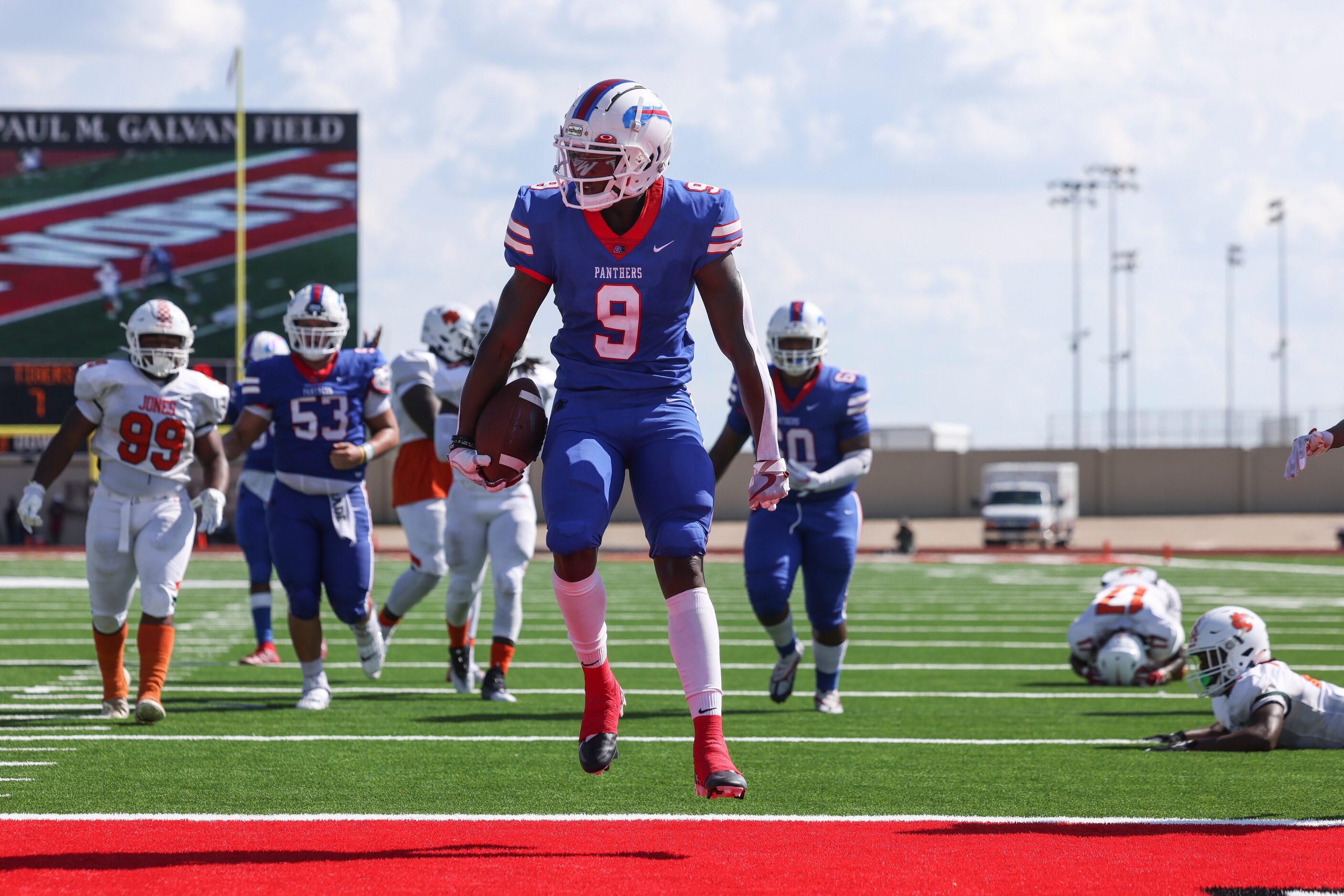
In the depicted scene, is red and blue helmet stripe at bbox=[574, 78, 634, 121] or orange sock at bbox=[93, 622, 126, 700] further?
orange sock at bbox=[93, 622, 126, 700]

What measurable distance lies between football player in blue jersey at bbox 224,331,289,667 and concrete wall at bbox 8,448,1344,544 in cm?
3637

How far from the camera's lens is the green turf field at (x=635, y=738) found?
16.2 feet

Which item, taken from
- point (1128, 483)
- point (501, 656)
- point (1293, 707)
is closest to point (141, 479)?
point (501, 656)

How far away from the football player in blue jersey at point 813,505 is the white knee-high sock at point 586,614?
2.86m

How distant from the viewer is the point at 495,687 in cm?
786

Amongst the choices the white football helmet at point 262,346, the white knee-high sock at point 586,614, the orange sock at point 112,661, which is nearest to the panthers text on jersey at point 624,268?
the white knee-high sock at point 586,614

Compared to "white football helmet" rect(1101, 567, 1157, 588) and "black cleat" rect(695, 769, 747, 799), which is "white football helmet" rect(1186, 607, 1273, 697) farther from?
"white football helmet" rect(1101, 567, 1157, 588)

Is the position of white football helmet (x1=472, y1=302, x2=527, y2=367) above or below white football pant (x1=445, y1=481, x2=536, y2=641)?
above

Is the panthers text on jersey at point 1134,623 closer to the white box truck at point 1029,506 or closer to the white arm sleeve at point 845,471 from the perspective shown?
the white arm sleeve at point 845,471

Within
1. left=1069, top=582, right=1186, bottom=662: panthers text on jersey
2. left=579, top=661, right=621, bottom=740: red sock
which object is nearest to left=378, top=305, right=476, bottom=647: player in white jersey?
left=1069, top=582, right=1186, bottom=662: panthers text on jersey

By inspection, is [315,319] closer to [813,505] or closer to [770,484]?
[813,505]

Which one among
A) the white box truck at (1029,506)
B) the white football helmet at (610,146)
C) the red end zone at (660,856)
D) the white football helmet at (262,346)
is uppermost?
the white football helmet at (610,146)

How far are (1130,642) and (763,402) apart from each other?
198 inches

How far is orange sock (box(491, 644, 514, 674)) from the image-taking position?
310 inches
